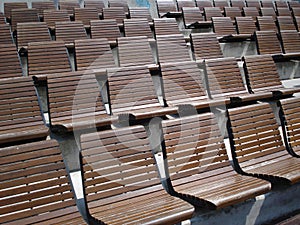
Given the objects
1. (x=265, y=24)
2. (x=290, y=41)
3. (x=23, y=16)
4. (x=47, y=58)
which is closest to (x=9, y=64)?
(x=47, y=58)

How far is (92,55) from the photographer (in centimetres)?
350

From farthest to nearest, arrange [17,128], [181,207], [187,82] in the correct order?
[187,82] → [17,128] → [181,207]

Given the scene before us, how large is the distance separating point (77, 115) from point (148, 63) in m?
1.25

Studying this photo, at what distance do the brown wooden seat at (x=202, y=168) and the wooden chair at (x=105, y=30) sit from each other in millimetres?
2395

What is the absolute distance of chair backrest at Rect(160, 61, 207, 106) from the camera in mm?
3150

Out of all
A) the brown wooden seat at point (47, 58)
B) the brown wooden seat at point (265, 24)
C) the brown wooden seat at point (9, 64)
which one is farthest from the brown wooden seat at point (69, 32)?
the brown wooden seat at point (265, 24)

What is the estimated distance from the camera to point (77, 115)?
271cm

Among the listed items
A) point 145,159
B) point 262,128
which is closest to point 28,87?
point 145,159

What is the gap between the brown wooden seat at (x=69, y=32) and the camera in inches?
162

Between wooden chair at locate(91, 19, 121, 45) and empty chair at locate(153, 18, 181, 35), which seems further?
empty chair at locate(153, 18, 181, 35)

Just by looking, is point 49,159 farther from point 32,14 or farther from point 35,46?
point 32,14

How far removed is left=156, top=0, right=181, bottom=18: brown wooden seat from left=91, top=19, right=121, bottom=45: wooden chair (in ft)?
5.93

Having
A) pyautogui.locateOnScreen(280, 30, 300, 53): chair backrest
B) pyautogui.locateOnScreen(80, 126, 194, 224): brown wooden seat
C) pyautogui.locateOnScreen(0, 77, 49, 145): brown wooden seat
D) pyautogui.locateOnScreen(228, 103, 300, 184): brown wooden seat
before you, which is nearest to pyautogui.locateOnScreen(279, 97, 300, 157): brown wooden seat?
pyautogui.locateOnScreen(228, 103, 300, 184): brown wooden seat

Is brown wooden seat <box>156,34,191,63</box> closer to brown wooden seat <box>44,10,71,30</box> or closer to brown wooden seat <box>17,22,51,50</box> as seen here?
brown wooden seat <box>17,22,51,50</box>
